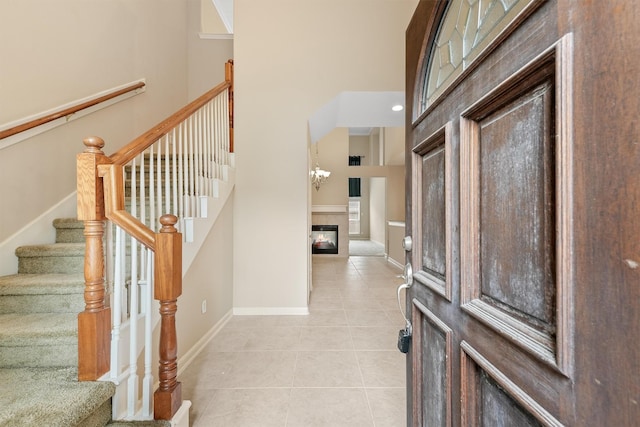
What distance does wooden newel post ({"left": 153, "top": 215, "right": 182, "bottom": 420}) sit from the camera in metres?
1.30

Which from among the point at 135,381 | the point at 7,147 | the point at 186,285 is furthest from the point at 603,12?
the point at 7,147

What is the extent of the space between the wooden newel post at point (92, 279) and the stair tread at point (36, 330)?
0.22 meters

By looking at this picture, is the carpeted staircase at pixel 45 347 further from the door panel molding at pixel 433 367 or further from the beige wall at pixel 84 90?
the door panel molding at pixel 433 367

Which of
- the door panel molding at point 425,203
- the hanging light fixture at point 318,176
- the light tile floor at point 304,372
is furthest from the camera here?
the hanging light fixture at point 318,176

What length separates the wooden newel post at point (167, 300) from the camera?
130 centimetres

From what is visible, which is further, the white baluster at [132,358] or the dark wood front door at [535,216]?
the white baluster at [132,358]

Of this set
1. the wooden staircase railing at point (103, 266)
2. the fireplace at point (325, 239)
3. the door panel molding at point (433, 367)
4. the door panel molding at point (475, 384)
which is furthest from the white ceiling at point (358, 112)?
the fireplace at point (325, 239)

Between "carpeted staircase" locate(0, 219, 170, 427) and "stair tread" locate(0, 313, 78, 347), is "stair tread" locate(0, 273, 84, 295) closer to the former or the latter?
"carpeted staircase" locate(0, 219, 170, 427)

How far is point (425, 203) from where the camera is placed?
39.9 inches

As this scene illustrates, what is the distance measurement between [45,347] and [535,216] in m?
2.08

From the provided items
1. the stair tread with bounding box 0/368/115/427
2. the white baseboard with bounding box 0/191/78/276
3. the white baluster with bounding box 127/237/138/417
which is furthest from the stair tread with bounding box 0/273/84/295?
the white baluster with bounding box 127/237/138/417

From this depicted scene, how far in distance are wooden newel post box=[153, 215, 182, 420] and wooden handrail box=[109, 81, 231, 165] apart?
43cm

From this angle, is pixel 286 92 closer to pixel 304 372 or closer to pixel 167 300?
pixel 167 300

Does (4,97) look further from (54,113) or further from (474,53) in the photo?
(474,53)
